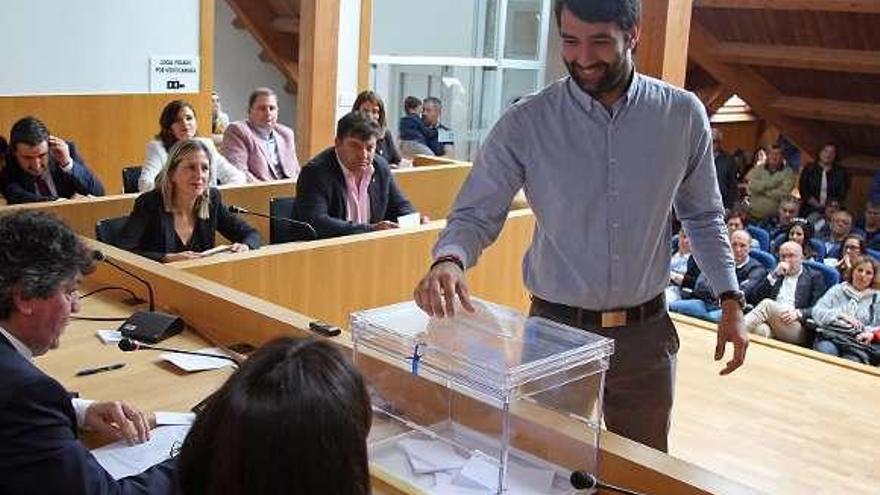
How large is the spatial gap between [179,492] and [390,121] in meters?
9.73

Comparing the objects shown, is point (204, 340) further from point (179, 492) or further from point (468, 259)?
point (179, 492)

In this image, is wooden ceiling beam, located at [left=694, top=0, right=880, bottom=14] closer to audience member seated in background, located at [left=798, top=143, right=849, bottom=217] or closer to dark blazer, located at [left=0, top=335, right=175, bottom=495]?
audience member seated in background, located at [left=798, top=143, right=849, bottom=217]

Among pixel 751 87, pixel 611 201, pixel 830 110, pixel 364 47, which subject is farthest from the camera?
pixel 751 87

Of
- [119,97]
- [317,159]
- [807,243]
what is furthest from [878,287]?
[119,97]

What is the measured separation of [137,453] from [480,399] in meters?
0.65

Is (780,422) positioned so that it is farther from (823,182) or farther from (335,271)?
(823,182)

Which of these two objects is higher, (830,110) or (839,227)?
(830,110)

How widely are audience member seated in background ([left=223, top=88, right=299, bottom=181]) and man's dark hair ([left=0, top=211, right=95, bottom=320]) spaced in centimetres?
365

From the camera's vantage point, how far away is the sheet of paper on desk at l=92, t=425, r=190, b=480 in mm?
1727

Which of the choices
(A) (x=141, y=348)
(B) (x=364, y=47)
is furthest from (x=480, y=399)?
(B) (x=364, y=47)

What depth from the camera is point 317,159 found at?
445 centimetres

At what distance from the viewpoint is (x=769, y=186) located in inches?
356

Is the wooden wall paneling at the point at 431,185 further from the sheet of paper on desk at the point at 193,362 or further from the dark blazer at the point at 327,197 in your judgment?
the sheet of paper on desk at the point at 193,362

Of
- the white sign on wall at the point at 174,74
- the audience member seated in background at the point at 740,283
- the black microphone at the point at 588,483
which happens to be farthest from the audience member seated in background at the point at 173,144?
the black microphone at the point at 588,483
